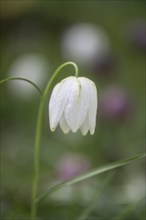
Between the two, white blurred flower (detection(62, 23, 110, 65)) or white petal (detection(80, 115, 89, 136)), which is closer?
white petal (detection(80, 115, 89, 136))

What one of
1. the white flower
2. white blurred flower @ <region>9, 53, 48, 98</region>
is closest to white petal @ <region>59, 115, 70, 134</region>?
the white flower

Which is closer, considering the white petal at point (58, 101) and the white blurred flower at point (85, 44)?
the white petal at point (58, 101)

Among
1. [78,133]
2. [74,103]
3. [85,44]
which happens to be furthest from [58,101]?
[85,44]

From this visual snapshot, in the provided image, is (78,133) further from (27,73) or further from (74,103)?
(74,103)

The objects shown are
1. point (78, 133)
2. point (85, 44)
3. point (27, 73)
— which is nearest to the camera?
point (78, 133)

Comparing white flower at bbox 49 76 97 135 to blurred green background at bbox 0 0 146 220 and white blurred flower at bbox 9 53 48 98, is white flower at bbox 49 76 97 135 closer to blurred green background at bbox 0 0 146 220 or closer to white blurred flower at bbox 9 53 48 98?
blurred green background at bbox 0 0 146 220

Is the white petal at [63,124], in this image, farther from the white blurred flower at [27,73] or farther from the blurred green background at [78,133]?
the white blurred flower at [27,73]

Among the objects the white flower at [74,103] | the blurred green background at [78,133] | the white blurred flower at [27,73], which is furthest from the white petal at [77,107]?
the white blurred flower at [27,73]
